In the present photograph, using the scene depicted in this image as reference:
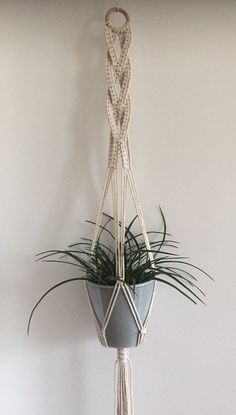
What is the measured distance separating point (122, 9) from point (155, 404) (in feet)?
2.64

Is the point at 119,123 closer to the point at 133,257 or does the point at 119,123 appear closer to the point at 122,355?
the point at 133,257

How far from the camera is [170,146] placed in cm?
90

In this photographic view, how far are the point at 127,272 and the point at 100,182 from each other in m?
0.19

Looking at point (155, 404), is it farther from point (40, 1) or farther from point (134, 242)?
point (40, 1)

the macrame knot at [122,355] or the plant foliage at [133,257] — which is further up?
the plant foliage at [133,257]

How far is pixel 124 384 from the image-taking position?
2.92 ft

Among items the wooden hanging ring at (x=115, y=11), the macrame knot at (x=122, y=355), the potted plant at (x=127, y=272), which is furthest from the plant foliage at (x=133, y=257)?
the wooden hanging ring at (x=115, y=11)

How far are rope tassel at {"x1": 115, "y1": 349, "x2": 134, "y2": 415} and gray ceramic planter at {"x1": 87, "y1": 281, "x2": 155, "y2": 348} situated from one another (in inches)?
2.1

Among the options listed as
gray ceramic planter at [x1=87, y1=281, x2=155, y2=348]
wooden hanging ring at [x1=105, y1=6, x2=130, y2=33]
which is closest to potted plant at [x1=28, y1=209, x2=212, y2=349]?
gray ceramic planter at [x1=87, y1=281, x2=155, y2=348]

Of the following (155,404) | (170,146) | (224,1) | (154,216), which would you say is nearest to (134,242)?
(154,216)

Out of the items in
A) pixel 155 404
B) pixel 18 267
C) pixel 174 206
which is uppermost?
pixel 174 206

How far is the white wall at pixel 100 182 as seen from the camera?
2.84 ft

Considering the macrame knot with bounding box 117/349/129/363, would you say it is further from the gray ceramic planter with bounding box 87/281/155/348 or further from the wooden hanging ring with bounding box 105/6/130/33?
the wooden hanging ring with bounding box 105/6/130/33

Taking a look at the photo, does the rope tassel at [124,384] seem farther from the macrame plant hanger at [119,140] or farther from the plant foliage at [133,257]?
the plant foliage at [133,257]
